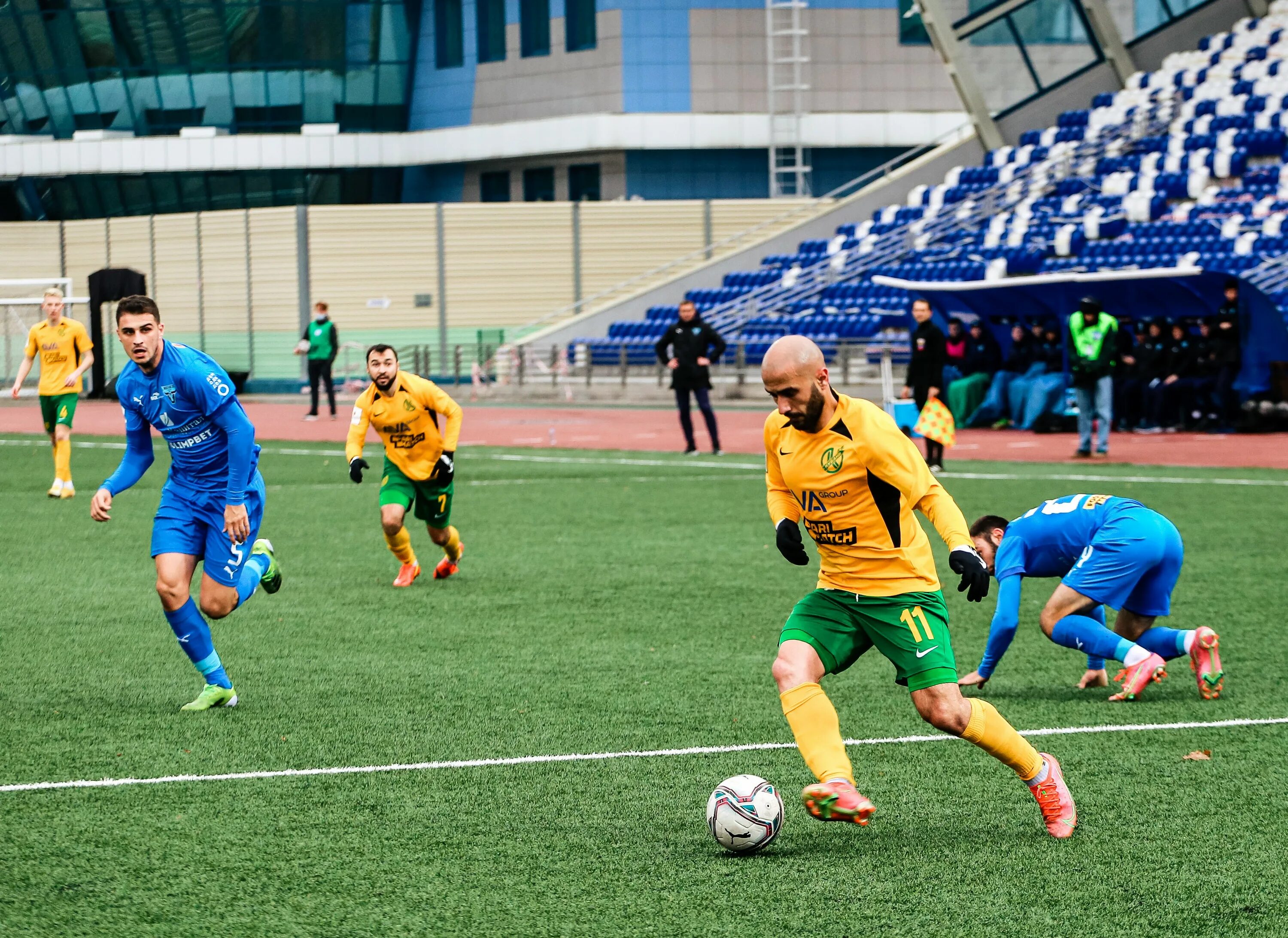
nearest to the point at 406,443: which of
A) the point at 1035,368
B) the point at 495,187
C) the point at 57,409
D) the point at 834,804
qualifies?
the point at 834,804

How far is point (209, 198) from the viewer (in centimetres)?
5100

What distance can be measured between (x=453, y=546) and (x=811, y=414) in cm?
685

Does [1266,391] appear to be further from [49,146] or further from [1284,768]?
[49,146]

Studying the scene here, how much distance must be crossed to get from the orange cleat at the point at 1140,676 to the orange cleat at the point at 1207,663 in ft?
0.52

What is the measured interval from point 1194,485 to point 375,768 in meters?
12.4

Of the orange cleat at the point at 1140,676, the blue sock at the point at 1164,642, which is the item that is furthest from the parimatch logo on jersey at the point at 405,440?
the orange cleat at the point at 1140,676

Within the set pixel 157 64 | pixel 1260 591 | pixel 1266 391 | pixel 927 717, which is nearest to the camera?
pixel 927 717

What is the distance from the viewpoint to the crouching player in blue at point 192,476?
7609 mm

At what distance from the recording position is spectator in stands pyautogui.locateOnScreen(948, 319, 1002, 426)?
25469mm

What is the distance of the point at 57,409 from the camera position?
17.7 metres

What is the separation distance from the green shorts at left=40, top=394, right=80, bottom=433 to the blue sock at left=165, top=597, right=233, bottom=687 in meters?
9.92

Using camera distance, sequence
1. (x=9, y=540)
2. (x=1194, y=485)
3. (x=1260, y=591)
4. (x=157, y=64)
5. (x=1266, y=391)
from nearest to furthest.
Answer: (x=1260, y=591) < (x=9, y=540) < (x=1194, y=485) < (x=1266, y=391) < (x=157, y=64)

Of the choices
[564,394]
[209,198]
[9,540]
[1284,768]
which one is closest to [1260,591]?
A: [1284,768]

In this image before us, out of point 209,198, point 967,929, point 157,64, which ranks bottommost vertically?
point 967,929
